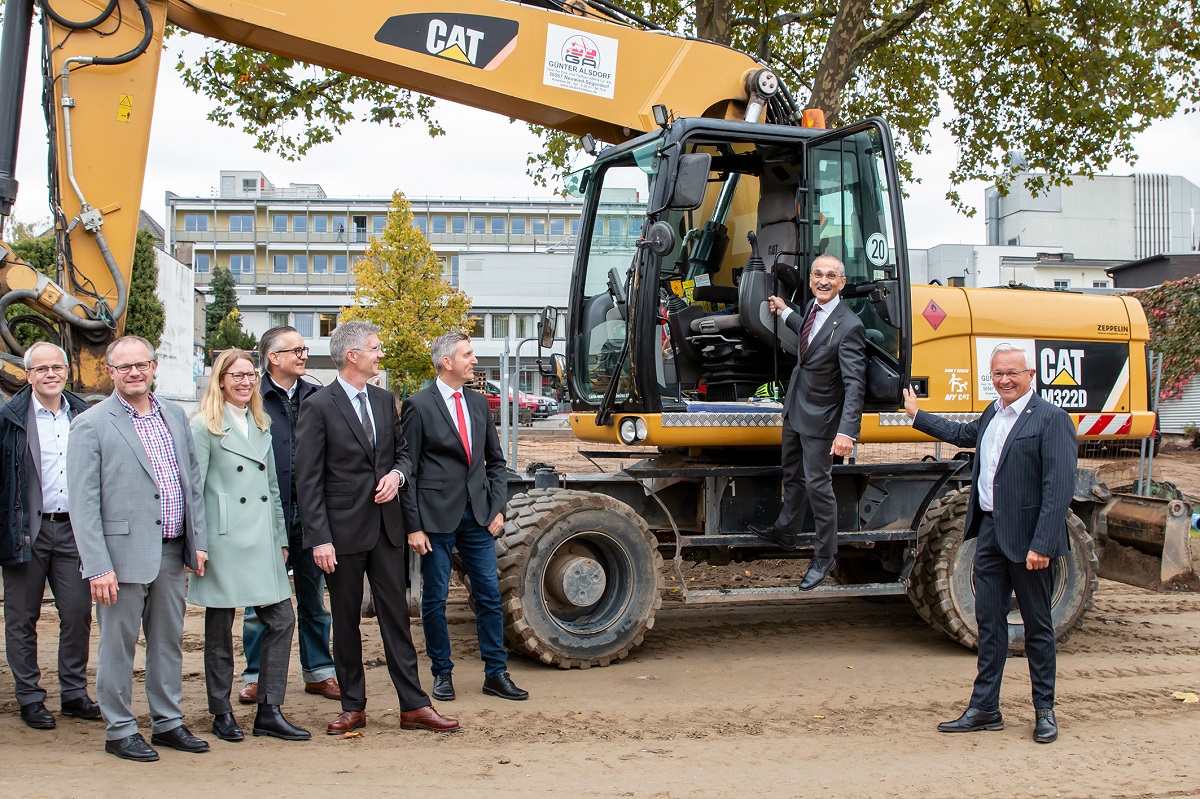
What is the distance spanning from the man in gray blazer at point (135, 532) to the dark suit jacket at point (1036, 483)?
3.94 m

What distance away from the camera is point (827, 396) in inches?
260

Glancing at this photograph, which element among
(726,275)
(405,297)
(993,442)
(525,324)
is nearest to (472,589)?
(726,275)

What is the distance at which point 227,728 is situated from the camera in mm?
5188

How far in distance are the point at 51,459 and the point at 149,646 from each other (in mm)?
1230

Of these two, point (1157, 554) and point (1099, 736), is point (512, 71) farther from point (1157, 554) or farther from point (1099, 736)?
point (1157, 554)

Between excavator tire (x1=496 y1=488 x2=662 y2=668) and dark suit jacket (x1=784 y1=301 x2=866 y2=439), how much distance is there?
1.26 m

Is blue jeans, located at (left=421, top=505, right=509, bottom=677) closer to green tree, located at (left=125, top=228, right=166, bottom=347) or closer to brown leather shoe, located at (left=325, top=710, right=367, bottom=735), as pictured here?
brown leather shoe, located at (left=325, top=710, right=367, bottom=735)

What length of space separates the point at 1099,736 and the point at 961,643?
184 centimetres

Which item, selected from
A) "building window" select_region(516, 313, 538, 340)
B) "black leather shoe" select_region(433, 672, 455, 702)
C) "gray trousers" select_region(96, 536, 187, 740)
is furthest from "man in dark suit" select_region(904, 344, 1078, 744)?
"building window" select_region(516, 313, 538, 340)

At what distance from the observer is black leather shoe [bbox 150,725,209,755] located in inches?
196

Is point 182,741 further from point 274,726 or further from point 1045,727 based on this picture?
point 1045,727

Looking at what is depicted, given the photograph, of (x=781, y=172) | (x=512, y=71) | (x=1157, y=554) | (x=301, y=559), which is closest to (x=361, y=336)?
(x=301, y=559)

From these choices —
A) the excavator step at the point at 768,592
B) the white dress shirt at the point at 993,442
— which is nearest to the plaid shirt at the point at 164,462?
the excavator step at the point at 768,592

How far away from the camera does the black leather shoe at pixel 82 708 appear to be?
551cm
